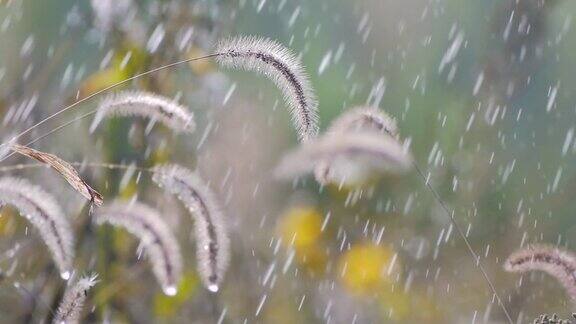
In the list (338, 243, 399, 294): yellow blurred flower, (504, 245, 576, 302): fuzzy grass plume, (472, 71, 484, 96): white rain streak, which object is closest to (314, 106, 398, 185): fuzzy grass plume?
(504, 245, 576, 302): fuzzy grass plume

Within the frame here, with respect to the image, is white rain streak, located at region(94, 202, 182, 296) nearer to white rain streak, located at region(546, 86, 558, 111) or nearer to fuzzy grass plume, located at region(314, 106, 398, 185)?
fuzzy grass plume, located at region(314, 106, 398, 185)

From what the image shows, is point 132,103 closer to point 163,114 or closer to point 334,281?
point 163,114

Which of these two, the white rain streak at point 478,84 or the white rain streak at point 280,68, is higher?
the white rain streak at point 478,84

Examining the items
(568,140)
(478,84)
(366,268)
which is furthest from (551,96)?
(366,268)

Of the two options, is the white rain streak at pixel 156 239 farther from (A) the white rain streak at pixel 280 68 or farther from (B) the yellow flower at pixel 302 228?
(B) the yellow flower at pixel 302 228

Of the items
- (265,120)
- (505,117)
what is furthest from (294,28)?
(505,117)

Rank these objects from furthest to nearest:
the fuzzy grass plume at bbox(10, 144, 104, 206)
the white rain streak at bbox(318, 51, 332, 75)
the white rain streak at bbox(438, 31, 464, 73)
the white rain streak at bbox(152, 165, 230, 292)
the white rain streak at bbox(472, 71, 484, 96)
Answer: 1. the white rain streak at bbox(438, 31, 464, 73)
2. the white rain streak at bbox(318, 51, 332, 75)
3. the white rain streak at bbox(472, 71, 484, 96)
4. the white rain streak at bbox(152, 165, 230, 292)
5. the fuzzy grass plume at bbox(10, 144, 104, 206)

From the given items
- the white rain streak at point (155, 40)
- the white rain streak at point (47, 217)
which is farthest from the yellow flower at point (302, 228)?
the white rain streak at point (47, 217)
